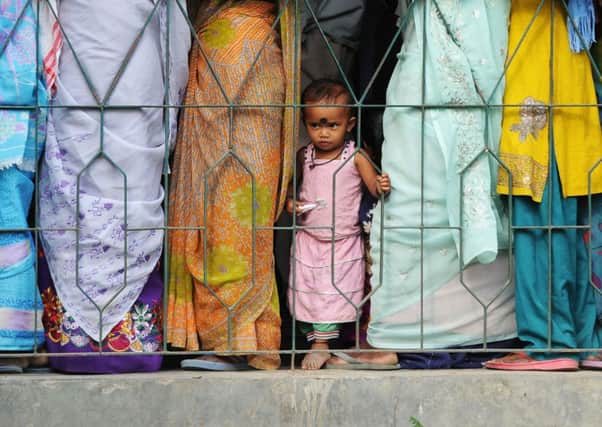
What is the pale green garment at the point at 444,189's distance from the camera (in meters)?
4.27

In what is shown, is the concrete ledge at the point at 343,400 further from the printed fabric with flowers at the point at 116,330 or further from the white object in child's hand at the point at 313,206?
the white object in child's hand at the point at 313,206

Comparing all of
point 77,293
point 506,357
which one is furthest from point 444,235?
point 77,293

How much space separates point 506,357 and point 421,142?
85 cm

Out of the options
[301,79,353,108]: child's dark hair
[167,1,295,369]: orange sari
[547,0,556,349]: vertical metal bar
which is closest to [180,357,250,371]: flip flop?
[167,1,295,369]: orange sari

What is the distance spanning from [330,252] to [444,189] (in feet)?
1.62

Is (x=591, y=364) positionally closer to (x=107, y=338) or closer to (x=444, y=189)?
(x=444, y=189)

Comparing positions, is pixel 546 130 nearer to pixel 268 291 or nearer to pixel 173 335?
pixel 268 291

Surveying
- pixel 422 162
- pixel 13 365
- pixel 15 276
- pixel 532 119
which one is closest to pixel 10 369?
pixel 13 365

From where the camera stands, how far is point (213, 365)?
14.3 ft

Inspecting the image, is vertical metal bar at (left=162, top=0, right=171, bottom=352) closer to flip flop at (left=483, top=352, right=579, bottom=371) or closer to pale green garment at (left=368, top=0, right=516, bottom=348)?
pale green garment at (left=368, top=0, right=516, bottom=348)

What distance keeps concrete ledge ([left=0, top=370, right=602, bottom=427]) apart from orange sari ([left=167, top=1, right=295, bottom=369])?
9.6 inches

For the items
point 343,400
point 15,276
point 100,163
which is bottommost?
point 343,400

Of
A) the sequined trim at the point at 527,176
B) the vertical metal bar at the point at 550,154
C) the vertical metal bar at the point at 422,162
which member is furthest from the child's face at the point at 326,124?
the vertical metal bar at the point at 550,154

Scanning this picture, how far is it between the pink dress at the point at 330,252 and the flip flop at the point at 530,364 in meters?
0.57
